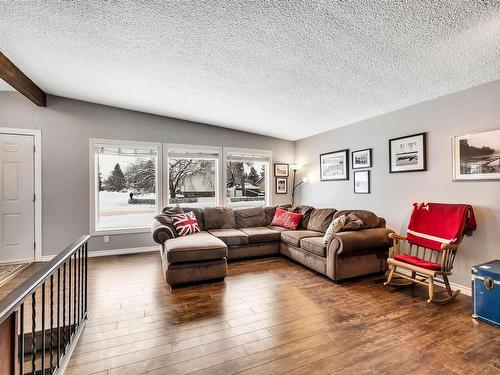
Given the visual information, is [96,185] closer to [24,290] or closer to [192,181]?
[192,181]

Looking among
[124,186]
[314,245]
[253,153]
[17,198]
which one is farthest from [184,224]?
[17,198]

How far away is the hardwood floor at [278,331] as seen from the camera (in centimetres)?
178

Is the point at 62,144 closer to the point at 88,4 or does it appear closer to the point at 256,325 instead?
the point at 88,4

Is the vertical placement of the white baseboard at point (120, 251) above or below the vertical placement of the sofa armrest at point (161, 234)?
below

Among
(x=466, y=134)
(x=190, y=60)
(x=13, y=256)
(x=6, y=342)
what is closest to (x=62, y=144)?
(x=13, y=256)

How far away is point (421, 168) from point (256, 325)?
2925 mm

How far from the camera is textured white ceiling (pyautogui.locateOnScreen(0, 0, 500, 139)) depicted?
6.17ft

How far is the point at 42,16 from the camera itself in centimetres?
220

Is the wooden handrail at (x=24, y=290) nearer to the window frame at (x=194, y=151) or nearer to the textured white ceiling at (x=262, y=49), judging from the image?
the textured white ceiling at (x=262, y=49)

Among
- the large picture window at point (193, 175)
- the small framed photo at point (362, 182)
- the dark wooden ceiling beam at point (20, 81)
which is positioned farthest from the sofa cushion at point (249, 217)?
the dark wooden ceiling beam at point (20, 81)

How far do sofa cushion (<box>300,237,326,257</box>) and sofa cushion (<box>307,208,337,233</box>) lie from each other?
562 mm

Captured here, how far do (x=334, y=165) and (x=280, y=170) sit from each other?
4.76 feet

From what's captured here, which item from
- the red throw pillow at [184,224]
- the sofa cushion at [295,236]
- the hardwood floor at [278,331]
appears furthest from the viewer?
the sofa cushion at [295,236]

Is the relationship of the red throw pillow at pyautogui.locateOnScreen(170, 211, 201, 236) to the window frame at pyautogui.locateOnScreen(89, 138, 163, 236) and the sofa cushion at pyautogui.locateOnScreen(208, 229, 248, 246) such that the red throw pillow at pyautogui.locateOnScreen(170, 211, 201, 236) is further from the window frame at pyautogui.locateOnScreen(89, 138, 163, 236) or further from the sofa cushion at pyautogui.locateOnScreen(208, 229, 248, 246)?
the window frame at pyautogui.locateOnScreen(89, 138, 163, 236)
